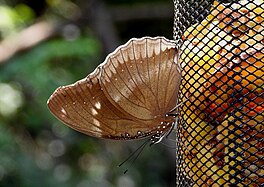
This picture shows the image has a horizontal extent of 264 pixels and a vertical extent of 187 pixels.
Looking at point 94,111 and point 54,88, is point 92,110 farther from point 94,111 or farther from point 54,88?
point 54,88

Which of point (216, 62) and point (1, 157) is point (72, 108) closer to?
point (216, 62)

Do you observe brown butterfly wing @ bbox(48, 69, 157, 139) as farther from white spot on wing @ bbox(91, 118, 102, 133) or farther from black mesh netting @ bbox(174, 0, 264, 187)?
black mesh netting @ bbox(174, 0, 264, 187)

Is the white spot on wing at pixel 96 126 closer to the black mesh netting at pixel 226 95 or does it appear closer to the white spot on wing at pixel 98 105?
the white spot on wing at pixel 98 105

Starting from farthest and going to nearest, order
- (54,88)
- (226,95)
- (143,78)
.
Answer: (54,88)
(143,78)
(226,95)

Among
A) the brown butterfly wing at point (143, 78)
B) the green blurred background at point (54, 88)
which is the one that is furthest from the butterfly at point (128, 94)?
the green blurred background at point (54, 88)

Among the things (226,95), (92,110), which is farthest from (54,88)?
(226,95)
